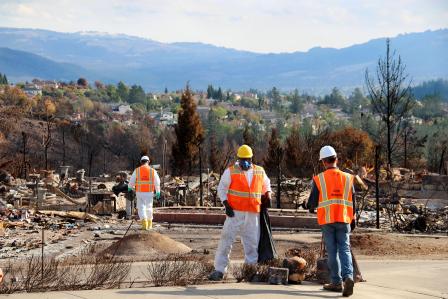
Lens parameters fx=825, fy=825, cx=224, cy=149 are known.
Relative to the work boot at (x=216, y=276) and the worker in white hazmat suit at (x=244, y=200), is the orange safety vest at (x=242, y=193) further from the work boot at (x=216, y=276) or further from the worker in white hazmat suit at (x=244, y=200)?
the work boot at (x=216, y=276)

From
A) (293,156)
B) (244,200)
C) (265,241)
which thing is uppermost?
(244,200)

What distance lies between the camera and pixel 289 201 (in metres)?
31.4

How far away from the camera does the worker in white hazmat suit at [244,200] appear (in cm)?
1176

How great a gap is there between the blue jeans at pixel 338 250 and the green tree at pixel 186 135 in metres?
43.5

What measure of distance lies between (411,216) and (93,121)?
112041 millimetres

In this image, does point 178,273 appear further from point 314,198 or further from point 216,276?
point 314,198

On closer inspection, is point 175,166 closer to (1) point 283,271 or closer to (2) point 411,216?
(2) point 411,216

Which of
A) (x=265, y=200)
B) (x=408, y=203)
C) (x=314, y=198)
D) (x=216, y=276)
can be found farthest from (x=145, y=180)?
(x=408, y=203)

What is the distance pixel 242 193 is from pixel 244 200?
11cm

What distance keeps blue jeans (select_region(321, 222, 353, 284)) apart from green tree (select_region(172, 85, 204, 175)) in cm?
4349

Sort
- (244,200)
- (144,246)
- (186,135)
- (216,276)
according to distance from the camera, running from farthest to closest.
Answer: (186,135)
(144,246)
(244,200)
(216,276)

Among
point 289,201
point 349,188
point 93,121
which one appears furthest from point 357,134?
point 93,121

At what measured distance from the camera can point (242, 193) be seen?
467 inches

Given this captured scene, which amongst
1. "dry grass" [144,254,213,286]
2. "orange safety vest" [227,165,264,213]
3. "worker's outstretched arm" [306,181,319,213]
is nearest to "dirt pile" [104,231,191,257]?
"orange safety vest" [227,165,264,213]
